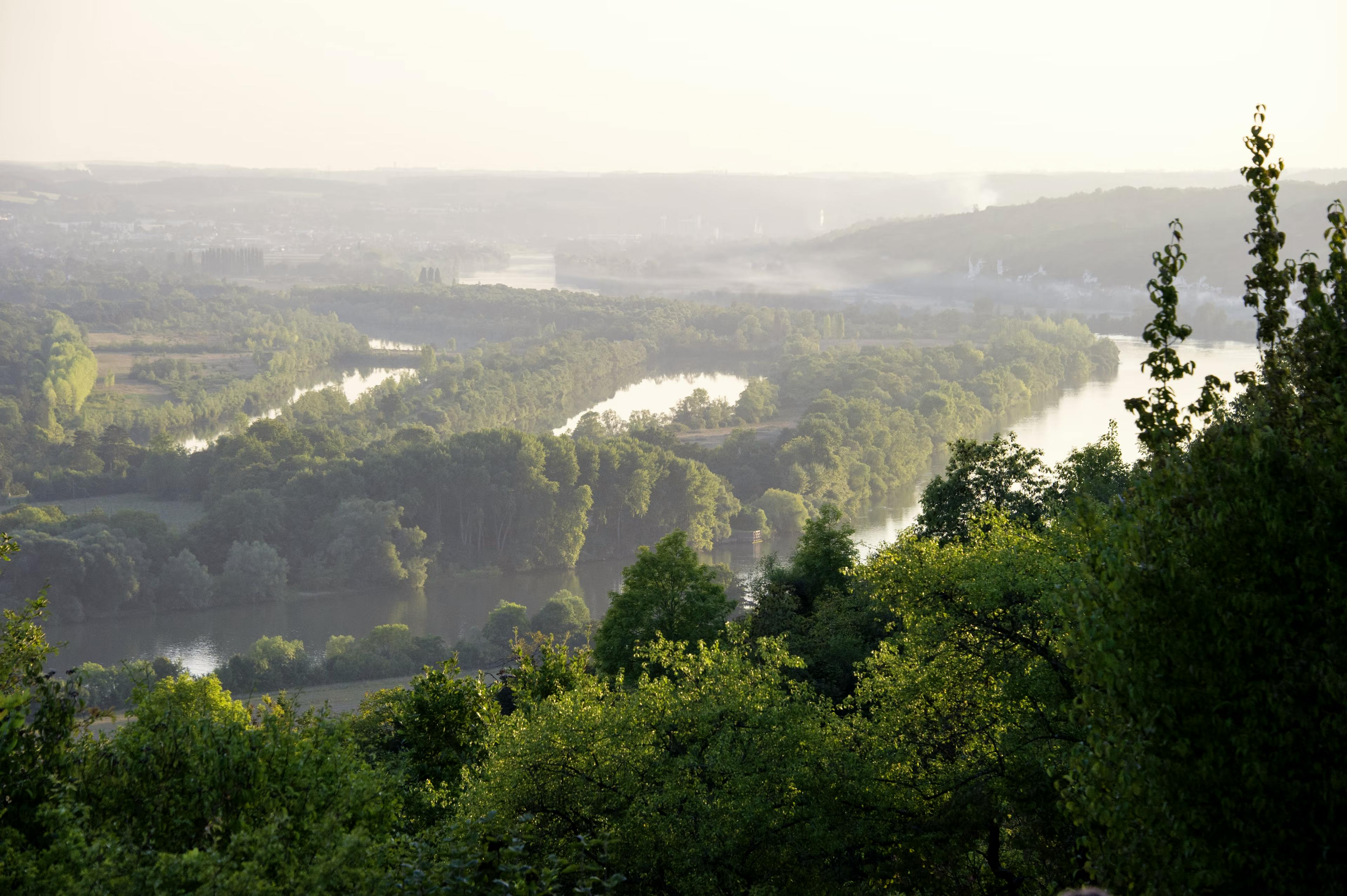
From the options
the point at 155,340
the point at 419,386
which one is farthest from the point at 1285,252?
the point at 155,340

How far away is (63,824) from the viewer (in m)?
9.45

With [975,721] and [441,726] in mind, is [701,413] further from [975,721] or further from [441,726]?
[975,721]

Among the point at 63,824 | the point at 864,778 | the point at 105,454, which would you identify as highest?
the point at 63,824

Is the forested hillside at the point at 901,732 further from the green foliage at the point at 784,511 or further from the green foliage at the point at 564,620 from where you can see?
the green foliage at the point at 784,511

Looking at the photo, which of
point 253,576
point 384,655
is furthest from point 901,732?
point 253,576

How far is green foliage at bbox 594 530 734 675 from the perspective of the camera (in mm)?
28906

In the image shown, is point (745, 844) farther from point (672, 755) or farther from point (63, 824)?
point (63, 824)

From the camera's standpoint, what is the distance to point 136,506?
81.4 meters

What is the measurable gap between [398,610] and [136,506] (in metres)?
26.6

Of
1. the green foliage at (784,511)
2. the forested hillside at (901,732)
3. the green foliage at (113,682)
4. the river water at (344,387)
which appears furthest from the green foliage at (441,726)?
the river water at (344,387)

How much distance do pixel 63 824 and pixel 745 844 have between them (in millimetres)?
7082

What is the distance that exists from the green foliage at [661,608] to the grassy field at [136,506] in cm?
5429

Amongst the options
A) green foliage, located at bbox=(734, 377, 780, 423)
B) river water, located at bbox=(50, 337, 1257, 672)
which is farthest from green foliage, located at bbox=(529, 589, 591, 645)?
green foliage, located at bbox=(734, 377, 780, 423)

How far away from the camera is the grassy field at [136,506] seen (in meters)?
78.2
